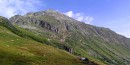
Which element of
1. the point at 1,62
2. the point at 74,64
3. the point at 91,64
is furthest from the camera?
the point at 91,64

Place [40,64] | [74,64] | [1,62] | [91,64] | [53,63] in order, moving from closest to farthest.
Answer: [1,62]
[40,64]
[53,63]
[74,64]
[91,64]

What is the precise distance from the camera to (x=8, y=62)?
216ft

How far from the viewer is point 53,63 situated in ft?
245

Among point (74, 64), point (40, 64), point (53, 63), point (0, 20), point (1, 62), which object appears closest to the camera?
point (1, 62)

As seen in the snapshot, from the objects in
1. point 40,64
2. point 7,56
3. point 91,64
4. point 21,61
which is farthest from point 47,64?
point 91,64

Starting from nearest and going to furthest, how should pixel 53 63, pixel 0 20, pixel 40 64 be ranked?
1. pixel 40 64
2. pixel 53 63
3. pixel 0 20

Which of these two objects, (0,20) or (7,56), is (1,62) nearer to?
(7,56)

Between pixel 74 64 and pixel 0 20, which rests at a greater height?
pixel 0 20

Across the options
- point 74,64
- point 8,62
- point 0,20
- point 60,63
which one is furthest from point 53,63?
point 0,20

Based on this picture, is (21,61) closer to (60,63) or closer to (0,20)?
(60,63)

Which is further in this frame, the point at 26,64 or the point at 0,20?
the point at 0,20

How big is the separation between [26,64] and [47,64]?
19.2ft

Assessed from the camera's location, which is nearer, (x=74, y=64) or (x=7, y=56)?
(x=7, y=56)

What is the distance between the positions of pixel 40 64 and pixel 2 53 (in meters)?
12.9
